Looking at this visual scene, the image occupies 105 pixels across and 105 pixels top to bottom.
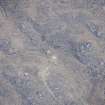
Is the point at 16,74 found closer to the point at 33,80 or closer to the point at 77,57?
the point at 33,80

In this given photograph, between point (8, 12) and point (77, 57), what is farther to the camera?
point (8, 12)

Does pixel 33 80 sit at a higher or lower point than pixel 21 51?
lower

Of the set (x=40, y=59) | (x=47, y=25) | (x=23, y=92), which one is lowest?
(x=23, y=92)

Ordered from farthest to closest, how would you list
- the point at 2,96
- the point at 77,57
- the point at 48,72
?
the point at 77,57, the point at 48,72, the point at 2,96

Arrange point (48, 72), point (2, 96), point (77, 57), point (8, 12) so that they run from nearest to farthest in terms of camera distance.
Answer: point (2, 96) → point (48, 72) → point (77, 57) → point (8, 12)

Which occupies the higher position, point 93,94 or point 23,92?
point 23,92

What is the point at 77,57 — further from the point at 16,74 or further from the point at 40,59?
the point at 16,74

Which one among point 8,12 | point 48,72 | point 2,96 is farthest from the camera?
point 8,12

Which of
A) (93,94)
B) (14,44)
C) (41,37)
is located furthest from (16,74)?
(93,94)

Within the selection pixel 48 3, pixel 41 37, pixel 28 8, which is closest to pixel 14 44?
pixel 41 37
